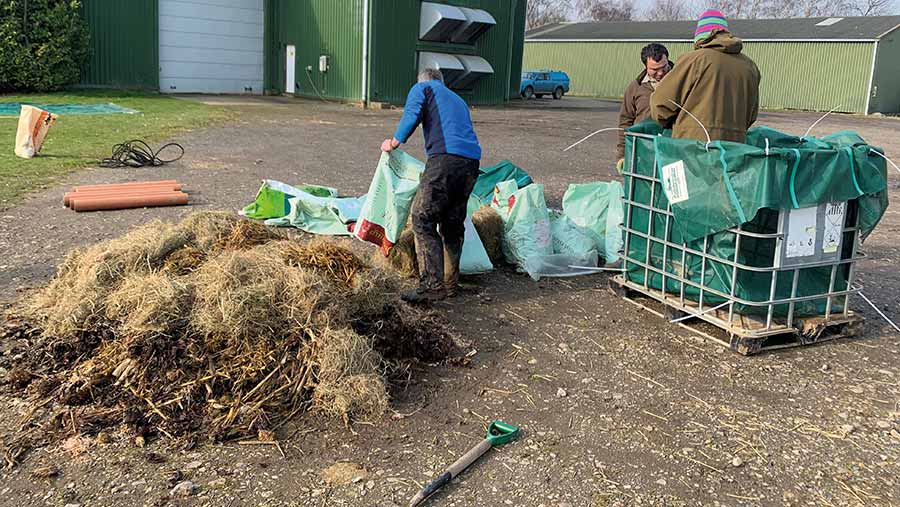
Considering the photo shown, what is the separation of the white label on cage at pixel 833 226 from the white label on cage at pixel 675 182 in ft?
2.94

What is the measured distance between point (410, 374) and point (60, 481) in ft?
5.96

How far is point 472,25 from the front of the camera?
2805 centimetres

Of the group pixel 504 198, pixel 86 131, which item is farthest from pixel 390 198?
pixel 86 131

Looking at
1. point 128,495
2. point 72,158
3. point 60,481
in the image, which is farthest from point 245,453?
point 72,158

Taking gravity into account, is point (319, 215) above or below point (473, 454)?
above

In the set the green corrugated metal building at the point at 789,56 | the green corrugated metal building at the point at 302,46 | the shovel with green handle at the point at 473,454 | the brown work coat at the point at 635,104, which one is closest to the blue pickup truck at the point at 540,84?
the green corrugated metal building at the point at 789,56

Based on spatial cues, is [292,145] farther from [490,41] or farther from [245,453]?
[490,41]

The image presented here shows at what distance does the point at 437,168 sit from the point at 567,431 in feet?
8.20

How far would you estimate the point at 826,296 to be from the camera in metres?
5.10

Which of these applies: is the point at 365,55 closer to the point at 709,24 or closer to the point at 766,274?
the point at 709,24

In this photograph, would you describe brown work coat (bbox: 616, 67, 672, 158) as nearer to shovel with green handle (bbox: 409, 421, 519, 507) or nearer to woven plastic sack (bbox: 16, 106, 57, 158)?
shovel with green handle (bbox: 409, 421, 519, 507)

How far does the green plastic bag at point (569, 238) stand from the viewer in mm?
6859

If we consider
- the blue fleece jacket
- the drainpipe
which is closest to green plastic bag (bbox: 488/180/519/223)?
the blue fleece jacket

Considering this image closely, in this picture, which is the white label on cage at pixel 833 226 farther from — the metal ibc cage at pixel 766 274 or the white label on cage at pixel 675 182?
the white label on cage at pixel 675 182
